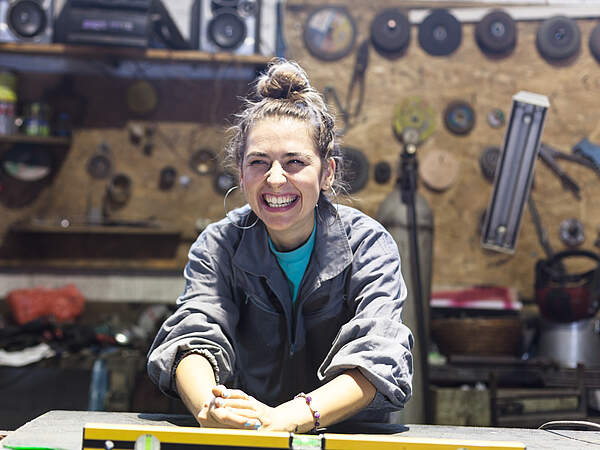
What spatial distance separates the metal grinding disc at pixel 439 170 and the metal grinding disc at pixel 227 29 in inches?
51.9

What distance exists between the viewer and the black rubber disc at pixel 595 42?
3.96 m

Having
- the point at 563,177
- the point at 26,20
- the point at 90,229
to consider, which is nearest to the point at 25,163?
the point at 90,229

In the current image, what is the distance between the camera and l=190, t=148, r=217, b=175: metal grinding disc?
4055 mm

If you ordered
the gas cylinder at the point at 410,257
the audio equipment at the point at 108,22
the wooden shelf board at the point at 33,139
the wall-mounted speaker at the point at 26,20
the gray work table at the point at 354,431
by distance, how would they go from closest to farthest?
the gray work table at the point at 354,431, the gas cylinder at the point at 410,257, the audio equipment at the point at 108,22, the wall-mounted speaker at the point at 26,20, the wooden shelf board at the point at 33,139

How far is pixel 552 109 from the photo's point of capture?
157 inches

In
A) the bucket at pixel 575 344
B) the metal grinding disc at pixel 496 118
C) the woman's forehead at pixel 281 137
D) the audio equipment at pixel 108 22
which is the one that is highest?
the audio equipment at pixel 108 22

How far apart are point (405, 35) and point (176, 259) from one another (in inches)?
77.3

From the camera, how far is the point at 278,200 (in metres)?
1.36

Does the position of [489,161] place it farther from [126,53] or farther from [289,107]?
[289,107]

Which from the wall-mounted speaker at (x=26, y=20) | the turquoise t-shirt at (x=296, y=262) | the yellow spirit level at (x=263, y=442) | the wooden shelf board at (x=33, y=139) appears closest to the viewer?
the yellow spirit level at (x=263, y=442)

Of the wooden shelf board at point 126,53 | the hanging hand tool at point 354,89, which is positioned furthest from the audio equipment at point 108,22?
the hanging hand tool at point 354,89

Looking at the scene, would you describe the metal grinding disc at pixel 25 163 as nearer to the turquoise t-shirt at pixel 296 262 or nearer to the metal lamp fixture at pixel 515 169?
the metal lamp fixture at pixel 515 169

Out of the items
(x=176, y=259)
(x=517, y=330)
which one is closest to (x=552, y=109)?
(x=517, y=330)

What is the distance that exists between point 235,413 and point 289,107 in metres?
0.66
